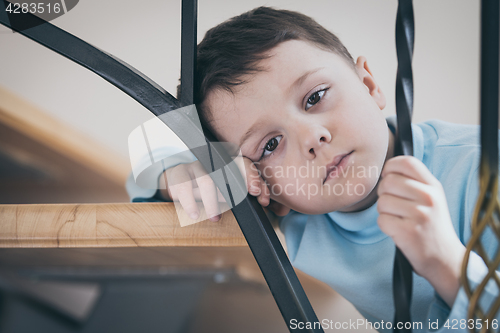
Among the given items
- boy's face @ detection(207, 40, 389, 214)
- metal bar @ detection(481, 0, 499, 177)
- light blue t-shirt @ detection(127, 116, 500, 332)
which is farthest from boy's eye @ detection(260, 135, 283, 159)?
metal bar @ detection(481, 0, 499, 177)

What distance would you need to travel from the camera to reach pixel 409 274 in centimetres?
17

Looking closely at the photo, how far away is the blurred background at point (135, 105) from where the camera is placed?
0.41 m

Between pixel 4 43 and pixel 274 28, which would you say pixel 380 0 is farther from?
pixel 4 43

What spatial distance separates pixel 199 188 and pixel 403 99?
0.19 metres

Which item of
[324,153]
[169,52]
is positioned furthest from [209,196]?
[169,52]

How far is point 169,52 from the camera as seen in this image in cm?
41

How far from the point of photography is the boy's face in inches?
12.5

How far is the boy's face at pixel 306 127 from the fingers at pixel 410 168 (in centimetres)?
11

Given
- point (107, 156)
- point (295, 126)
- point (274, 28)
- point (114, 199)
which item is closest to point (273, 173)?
point (295, 126)

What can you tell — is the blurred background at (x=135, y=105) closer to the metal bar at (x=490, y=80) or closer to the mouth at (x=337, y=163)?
the mouth at (x=337, y=163)

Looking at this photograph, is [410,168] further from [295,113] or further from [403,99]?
[295,113]

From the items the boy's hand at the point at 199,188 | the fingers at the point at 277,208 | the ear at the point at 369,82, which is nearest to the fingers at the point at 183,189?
the boy's hand at the point at 199,188

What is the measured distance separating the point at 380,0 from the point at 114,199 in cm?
70

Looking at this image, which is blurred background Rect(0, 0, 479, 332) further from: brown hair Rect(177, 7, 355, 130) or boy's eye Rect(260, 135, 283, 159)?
boy's eye Rect(260, 135, 283, 159)
